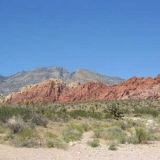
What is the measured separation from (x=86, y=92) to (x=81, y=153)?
151 m

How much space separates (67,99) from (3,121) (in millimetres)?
139434

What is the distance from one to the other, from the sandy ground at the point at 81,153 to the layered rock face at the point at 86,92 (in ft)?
385

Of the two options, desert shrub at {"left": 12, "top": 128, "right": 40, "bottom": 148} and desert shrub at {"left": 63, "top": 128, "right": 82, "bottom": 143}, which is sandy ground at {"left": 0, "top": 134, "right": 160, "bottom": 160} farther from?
desert shrub at {"left": 63, "top": 128, "right": 82, "bottom": 143}

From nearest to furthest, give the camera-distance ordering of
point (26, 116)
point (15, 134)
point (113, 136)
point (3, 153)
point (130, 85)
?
1. point (3, 153)
2. point (15, 134)
3. point (113, 136)
4. point (26, 116)
5. point (130, 85)

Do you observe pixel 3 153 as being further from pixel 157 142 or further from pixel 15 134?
pixel 157 142

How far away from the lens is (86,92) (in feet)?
566

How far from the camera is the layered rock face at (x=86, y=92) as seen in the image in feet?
498

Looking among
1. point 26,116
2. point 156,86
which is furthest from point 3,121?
point 156,86

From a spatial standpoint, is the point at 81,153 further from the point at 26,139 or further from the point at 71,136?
the point at 71,136

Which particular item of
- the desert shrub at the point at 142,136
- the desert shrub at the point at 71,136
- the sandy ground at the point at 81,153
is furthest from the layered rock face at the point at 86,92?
the sandy ground at the point at 81,153

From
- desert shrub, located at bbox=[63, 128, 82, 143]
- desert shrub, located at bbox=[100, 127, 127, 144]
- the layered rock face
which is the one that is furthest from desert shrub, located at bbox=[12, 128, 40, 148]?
the layered rock face

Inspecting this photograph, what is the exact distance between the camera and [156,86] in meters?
151

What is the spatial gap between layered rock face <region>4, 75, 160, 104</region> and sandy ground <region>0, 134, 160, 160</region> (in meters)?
117

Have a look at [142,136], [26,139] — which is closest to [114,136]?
[142,136]
